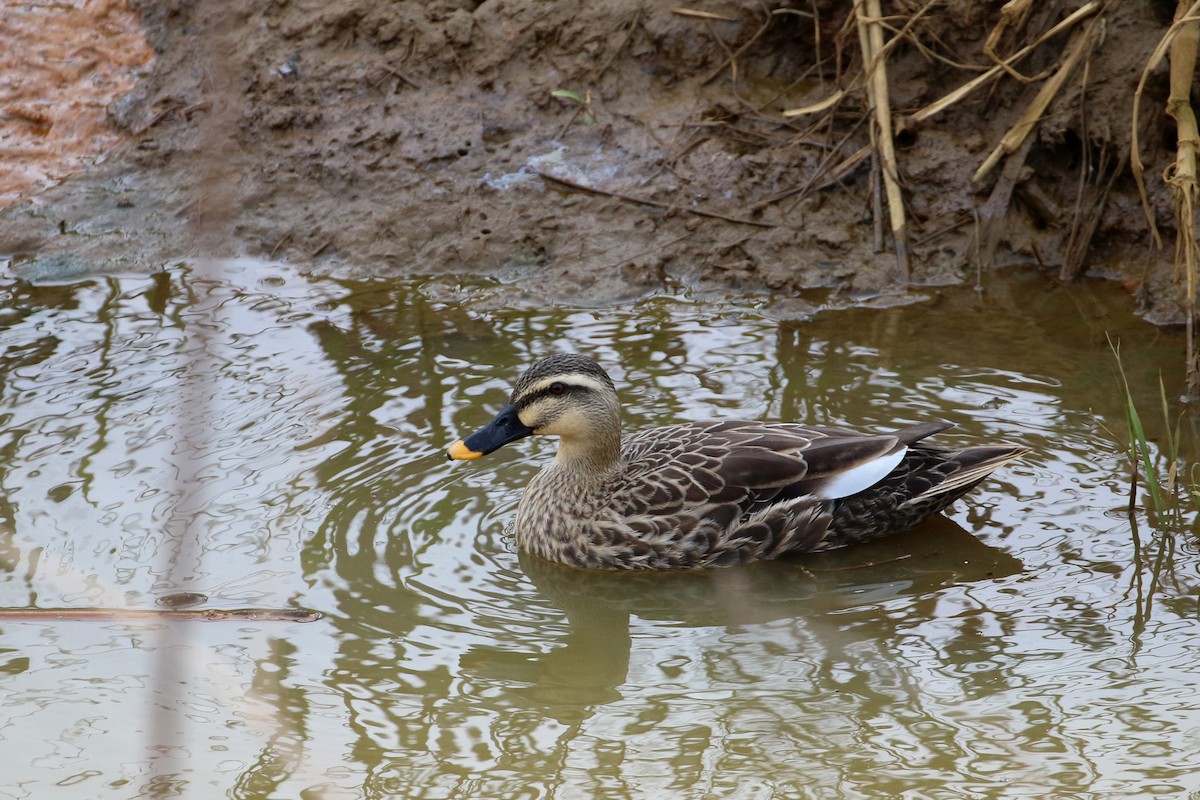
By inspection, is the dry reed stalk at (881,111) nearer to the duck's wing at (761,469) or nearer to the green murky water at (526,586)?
the green murky water at (526,586)

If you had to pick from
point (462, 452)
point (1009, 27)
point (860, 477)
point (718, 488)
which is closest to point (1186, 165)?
point (1009, 27)

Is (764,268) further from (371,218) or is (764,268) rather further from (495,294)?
(371,218)

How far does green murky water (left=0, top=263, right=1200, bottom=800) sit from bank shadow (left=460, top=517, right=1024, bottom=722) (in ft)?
0.06

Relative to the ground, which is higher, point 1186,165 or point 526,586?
point 1186,165

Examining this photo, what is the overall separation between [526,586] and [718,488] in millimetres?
947

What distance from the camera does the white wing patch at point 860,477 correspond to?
18.7 ft

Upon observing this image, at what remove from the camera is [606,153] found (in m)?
9.20

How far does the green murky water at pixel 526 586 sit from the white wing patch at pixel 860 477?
33cm

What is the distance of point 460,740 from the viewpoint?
4.50 meters

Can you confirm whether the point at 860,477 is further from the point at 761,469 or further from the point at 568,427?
the point at 568,427

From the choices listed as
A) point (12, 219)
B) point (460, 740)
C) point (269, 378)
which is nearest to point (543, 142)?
point (269, 378)

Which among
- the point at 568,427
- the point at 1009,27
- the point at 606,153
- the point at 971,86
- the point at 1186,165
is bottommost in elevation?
the point at 568,427

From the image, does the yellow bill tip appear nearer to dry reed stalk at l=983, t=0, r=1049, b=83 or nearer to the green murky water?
the green murky water

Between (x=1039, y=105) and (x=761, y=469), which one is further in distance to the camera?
(x=1039, y=105)
